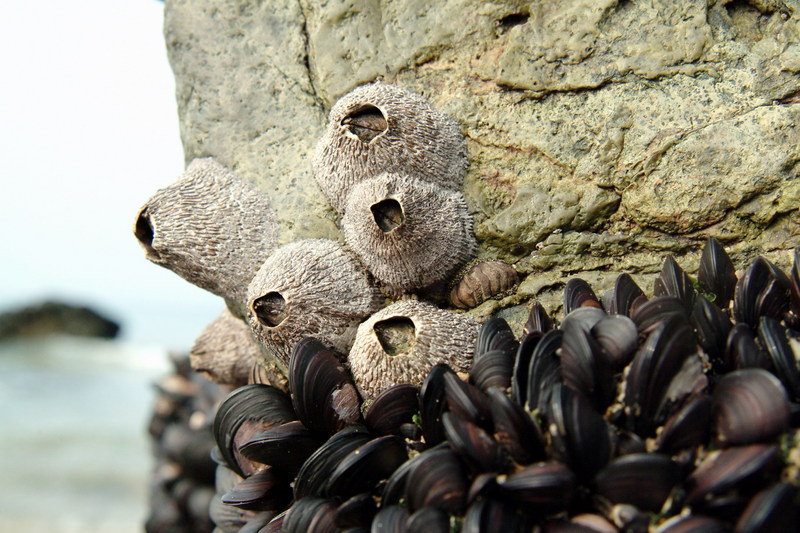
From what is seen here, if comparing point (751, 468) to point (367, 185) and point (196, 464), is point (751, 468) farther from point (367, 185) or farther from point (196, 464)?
point (196, 464)

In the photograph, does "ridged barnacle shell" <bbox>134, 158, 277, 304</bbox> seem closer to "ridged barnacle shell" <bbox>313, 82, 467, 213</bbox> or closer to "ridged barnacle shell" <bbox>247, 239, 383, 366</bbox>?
"ridged barnacle shell" <bbox>247, 239, 383, 366</bbox>

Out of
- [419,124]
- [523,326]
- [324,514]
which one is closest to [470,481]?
[324,514]

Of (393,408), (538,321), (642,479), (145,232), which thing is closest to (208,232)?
(145,232)

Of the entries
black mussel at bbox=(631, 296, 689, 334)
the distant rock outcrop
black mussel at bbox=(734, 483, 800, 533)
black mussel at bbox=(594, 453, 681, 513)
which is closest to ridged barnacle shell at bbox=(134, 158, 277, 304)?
black mussel at bbox=(631, 296, 689, 334)

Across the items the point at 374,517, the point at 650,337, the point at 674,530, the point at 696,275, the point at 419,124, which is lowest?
the point at 674,530

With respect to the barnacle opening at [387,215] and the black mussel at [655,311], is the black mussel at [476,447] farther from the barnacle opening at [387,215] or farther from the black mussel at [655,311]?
the barnacle opening at [387,215]

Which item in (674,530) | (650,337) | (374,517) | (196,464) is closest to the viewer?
(674,530)

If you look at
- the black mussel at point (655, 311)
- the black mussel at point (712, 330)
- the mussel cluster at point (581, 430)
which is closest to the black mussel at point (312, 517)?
the mussel cluster at point (581, 430)
